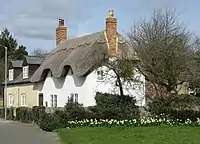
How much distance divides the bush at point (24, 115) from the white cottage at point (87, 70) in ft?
12.0

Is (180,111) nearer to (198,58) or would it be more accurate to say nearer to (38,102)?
(198,58)

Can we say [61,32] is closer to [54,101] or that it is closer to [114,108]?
[54,101]

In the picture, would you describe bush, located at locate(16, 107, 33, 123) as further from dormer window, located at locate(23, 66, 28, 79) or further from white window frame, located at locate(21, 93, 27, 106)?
dormer window, located at locate(23, 66, 28, 79)

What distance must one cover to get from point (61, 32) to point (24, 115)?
13.7 m

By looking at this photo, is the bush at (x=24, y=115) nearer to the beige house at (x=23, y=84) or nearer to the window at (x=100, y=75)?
the beige house at (x=23, y=84)

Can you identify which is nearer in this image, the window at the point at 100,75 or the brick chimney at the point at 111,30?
the window at the point at 100,75

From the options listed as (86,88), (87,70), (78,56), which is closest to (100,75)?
(87,70)

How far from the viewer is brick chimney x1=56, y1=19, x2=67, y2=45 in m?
51.5

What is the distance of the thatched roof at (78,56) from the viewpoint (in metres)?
38.4

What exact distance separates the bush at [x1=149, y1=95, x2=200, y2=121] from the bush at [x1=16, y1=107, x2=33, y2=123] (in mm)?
11608

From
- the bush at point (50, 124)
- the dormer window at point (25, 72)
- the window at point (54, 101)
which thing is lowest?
the bush at point (50, 124)

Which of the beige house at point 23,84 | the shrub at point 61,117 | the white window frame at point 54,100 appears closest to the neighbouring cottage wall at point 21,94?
the beige house at point 23,84

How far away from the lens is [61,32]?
5238 cm

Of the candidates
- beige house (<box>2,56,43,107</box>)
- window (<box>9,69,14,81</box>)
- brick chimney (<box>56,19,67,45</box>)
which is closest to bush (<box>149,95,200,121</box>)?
beige house (<box>2,56,43,107</box>)
